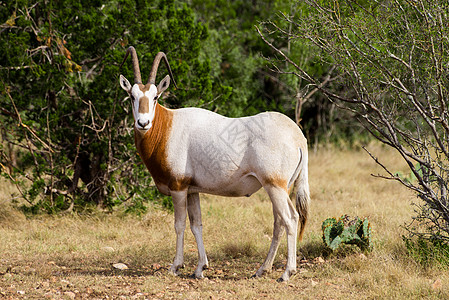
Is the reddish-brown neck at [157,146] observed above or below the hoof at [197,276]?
above

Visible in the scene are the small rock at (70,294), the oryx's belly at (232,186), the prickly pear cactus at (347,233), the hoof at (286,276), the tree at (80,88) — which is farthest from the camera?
the tree at (80,88)

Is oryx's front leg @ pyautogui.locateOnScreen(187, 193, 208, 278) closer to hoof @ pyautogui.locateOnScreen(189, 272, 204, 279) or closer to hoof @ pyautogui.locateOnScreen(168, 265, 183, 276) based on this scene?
hoof @ pyautogui.locateOnScreen(189, 272, 204, 279)

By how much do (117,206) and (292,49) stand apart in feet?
24.9

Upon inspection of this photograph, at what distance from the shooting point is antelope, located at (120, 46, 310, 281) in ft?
21.6

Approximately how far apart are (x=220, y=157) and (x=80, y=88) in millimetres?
4461

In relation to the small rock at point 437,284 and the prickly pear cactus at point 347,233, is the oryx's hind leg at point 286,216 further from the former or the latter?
the small rock at point 437,284

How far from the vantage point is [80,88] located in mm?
10016

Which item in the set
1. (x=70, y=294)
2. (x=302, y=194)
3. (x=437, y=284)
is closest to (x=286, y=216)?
(x=302, y=194)

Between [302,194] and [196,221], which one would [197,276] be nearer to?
[196,221]

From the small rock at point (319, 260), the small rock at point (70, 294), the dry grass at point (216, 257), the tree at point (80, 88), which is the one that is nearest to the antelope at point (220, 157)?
the dry grass at point (216, 257)

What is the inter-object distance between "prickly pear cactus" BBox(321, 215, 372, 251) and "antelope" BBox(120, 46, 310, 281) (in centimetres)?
59

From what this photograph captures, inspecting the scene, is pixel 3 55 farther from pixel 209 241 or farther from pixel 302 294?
pixel 302 294

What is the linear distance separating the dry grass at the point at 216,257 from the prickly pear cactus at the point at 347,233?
0.65 ft

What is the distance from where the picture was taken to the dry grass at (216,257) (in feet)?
20.0
